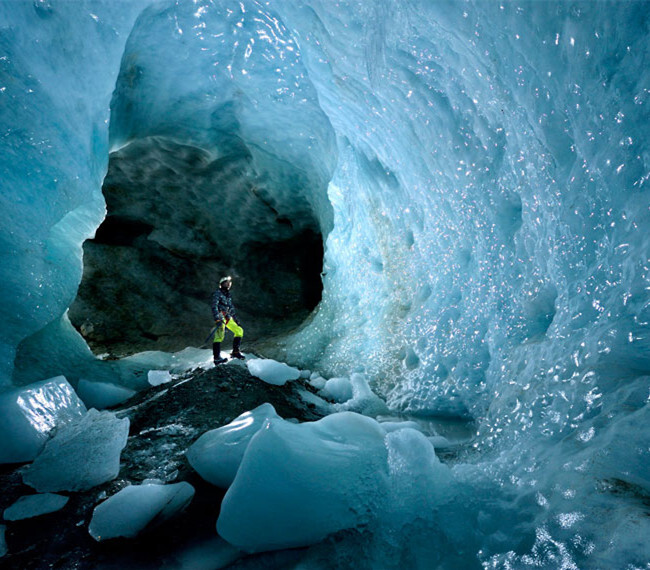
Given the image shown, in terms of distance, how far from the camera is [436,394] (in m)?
3.50

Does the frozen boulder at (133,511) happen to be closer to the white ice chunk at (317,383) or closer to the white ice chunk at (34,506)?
the white ice chunk at (34,506)

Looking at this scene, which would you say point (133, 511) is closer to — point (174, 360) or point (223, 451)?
point (223, 451)

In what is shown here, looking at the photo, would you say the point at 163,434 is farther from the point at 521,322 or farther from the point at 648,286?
the point at 648,286

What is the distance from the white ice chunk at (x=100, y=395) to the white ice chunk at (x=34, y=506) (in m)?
1.93

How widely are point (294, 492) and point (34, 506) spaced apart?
45.6 inches

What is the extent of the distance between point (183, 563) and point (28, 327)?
102 inches

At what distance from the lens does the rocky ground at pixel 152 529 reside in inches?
57.0

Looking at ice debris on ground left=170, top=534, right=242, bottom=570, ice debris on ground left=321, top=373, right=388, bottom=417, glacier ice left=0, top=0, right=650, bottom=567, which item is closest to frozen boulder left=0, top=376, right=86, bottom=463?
glacier ice left=0, top=0, right=650, bottom=567

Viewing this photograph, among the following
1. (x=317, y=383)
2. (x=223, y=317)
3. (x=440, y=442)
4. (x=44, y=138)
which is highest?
(x=44, y=138)

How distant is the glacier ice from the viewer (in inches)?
64.7

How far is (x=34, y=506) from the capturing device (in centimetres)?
175

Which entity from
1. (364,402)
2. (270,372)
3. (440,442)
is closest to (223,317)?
(270,372)

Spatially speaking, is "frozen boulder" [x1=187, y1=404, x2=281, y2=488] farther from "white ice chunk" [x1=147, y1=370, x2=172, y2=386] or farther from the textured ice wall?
"white ice chunk" [x1=147, y1=370, x2=172, y2=386]

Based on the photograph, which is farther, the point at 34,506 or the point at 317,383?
the point at 317,383
